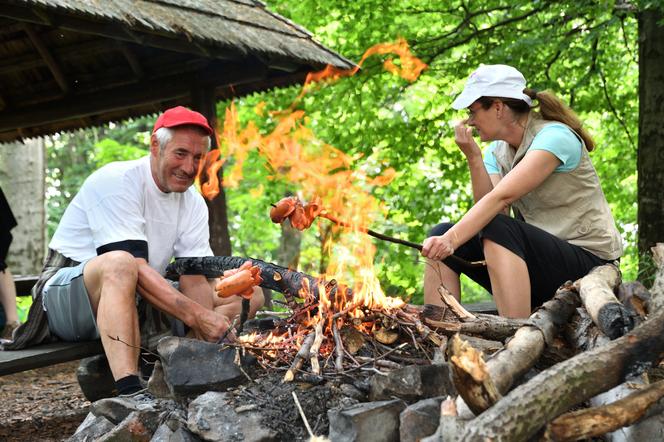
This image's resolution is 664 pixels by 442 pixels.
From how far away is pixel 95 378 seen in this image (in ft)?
16.8

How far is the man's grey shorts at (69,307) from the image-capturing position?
4324 millimetres

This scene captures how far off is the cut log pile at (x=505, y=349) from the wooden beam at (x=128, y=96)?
10.1 ft

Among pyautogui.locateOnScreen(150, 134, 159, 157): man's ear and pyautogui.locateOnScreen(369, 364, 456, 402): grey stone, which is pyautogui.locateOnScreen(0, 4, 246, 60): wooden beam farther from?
pyautogui.locateOnScreen(369, 364, 456, 402): grey stone

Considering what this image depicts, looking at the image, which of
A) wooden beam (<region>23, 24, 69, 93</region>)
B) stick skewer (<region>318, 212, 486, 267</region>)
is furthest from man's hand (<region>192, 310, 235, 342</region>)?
wooden beam (<region>23, 24, 69, 93</region>)

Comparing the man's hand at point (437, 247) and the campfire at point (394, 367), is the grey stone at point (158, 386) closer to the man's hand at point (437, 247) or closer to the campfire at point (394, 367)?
the campfire at point (394, 367)

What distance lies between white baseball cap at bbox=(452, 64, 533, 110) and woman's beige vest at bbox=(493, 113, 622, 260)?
0.22m

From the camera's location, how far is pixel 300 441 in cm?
327

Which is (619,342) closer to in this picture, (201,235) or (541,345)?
(541,345)

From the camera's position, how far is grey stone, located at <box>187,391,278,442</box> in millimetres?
3291

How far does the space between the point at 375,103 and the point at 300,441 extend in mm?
7384

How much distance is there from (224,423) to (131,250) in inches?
52.5

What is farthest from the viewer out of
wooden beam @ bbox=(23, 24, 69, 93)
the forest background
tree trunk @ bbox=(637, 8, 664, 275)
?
the forest background

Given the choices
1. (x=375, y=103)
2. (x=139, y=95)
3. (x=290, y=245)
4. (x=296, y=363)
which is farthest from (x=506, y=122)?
(x=290, y=245)

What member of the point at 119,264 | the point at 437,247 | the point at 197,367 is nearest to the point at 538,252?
the point at 437,247
